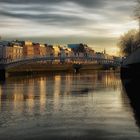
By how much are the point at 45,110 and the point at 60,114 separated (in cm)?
224

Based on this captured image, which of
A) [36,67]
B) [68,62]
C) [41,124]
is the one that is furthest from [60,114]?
[68,62]

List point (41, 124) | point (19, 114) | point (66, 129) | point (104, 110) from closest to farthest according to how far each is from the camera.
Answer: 1. point (66, 129)
2. point (41, 124)
3. point (19, 114)
4. point (104, 110)

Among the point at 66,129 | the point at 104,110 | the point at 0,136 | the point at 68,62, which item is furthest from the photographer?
the point at 68,62

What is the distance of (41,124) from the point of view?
2341 centimetres

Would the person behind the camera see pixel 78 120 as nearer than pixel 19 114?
Yes

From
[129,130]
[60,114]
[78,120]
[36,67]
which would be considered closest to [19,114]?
[60,114]

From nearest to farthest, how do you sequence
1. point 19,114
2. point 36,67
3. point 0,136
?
point 0,136, point 19,114, point 36,67

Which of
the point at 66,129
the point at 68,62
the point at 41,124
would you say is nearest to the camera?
the point at 66,129

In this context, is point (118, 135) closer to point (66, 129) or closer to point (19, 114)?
point (66, 129)

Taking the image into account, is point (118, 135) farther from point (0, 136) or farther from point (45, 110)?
point (45, 110)

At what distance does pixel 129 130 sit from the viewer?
21.4 m

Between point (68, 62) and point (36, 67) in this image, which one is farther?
point (68, 62)

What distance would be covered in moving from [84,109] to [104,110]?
1.26 metres

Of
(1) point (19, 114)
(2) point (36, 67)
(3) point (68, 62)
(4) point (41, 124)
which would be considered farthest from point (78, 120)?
(3) point (68, 62)
